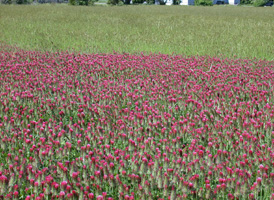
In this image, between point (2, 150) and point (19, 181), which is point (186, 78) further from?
point (19, 181)

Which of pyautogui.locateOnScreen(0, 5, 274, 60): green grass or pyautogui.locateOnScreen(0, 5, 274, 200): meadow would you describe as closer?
pyautogui.locateOnScreen(0, 5, 274, 200): meadow

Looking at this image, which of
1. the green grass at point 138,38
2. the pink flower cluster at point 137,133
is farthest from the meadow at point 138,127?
the green grass at point 138,38

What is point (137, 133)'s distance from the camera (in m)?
3.55

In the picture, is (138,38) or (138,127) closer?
(138,127)

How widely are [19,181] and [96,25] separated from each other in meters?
12.0

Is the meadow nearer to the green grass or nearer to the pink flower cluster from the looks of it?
the pink flower cluster

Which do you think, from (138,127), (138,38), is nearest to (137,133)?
(138,127)

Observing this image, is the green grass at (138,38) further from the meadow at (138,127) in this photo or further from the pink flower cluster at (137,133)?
the pink flower cluster at (137,133)

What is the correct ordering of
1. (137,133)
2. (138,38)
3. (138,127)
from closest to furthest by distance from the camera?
(137,133) → (138,127) → (138,38)

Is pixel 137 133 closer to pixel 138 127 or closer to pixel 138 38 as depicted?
pixel 138 127

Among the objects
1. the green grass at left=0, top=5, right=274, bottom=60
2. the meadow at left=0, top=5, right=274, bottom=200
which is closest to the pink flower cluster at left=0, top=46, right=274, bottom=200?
the meadow at left=0, top=5, right=274, bottom=200

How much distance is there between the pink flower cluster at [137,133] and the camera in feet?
8.65

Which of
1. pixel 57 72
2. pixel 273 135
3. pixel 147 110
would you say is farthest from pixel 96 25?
pixel 273 135

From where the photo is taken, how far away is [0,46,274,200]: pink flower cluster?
2637 mm
